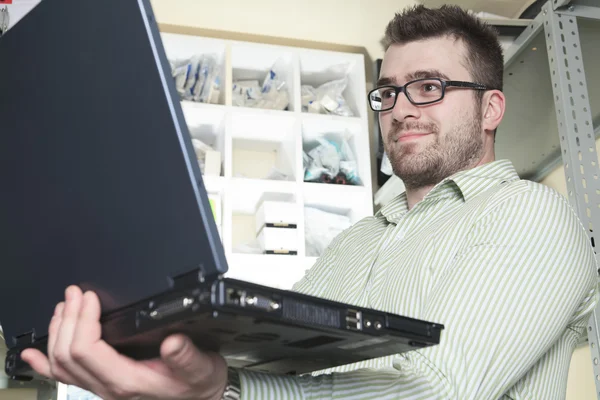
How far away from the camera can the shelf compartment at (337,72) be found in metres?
3.09

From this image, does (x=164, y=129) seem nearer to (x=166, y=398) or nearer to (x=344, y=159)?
(x=166, y=398)

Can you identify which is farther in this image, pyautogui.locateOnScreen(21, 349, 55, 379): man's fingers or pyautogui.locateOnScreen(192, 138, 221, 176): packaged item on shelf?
pyautogui.locateOnScreen(192, 138, 221, 176): packaged item on shelf

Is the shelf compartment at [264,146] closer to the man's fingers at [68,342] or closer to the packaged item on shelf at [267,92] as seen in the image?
the packaged item on shelf at [267,92]

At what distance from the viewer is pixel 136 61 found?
0.56 metres

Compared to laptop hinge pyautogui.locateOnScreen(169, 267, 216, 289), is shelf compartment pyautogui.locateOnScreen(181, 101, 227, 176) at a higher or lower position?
higher

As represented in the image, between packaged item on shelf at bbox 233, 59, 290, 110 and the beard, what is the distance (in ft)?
5.61

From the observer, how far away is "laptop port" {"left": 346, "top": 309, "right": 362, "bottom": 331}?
1.90 ft

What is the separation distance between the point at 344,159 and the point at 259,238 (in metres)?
0.53

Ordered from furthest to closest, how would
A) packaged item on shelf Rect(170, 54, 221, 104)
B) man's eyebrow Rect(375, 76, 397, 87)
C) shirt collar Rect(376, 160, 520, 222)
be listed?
packaged item on shelf Rect(170, 54, 221, 104), man's eyebrow Rect(375, 76, 397, 87), shirt collar Rect(376, 160, 520, 222)

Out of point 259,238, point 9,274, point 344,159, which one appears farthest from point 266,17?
point 9,274

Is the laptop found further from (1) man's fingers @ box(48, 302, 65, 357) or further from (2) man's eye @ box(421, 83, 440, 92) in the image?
(2) man's eye @ box(421, 83, 440, 92)

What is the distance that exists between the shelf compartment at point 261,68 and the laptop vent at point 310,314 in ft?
8.08

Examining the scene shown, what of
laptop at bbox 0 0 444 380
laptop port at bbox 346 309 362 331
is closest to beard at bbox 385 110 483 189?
laptop at bbox 0 0 444 380

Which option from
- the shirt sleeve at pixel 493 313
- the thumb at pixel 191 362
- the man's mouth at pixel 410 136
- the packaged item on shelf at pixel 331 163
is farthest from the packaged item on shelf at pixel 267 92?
the thumb at pixel 191 362
